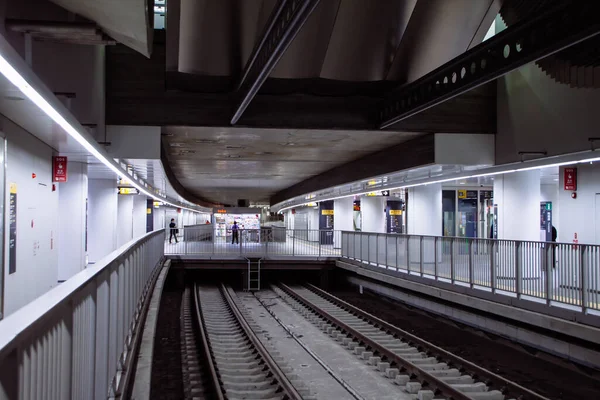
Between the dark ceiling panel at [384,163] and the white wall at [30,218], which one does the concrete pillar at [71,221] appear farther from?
the dark ceiling panel at [384,163]

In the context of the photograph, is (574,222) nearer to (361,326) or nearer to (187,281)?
(361,326)

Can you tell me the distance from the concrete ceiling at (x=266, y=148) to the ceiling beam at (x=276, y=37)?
153 inches

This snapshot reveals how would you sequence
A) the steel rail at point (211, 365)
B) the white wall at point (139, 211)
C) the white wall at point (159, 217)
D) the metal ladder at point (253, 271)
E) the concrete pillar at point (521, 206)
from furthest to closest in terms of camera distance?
the white wall at point (159, 217) → the white wall at point (139, 211) → the metal ladder at point (253, 271) → the concrete pillar at point (521, 206) → the steel rail at point (211, 365)

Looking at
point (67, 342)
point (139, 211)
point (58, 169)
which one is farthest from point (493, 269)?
point (139, 211)

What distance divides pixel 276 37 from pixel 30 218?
245 inches

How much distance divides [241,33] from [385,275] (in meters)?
9.75

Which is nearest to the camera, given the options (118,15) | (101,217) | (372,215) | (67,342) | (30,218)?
(67,342)

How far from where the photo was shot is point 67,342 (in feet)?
10.7

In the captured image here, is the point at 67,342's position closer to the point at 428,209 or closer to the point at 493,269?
the point at 493,269

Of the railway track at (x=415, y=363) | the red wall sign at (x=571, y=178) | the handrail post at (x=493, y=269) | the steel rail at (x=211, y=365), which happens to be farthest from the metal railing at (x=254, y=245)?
the red wall sign at (x=571, y=178)

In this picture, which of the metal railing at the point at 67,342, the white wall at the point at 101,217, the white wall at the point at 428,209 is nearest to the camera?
the metal railing at the point at 67,342

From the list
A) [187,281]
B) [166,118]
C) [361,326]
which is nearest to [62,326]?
[166,118]

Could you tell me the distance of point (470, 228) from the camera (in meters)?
22.5

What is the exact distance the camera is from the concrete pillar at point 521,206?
15.0m
